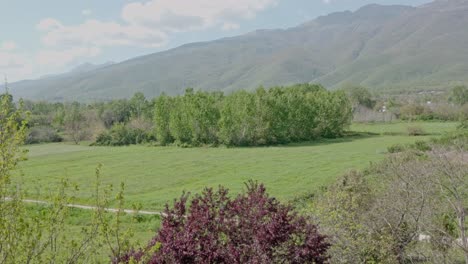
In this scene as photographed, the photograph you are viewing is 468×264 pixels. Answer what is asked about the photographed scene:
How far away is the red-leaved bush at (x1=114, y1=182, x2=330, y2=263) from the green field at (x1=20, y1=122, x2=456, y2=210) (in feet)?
58.7

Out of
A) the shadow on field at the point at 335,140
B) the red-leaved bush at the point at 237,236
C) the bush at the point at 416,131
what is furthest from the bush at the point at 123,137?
the red-leaved bush at the point at 237,236

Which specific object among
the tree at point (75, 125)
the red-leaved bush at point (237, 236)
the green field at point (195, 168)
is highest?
the tree at point (75, 125)

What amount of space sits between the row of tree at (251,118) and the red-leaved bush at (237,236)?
57.6 meters

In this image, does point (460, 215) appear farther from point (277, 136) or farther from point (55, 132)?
point (55, 132)

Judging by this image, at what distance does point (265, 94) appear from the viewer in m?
72.5

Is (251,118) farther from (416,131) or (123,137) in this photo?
(416,131)

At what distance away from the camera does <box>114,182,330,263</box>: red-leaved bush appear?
801cm

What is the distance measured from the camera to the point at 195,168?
4553 cm

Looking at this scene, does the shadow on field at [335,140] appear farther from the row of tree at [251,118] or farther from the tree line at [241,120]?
the row of tree at [251,118]

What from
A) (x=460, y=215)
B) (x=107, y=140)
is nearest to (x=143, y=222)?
(x=460, y=215)

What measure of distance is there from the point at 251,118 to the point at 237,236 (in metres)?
58.7

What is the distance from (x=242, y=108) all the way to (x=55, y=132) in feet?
147

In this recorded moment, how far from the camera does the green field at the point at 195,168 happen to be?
32.7m

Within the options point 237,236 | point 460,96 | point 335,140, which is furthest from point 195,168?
point 460,96
